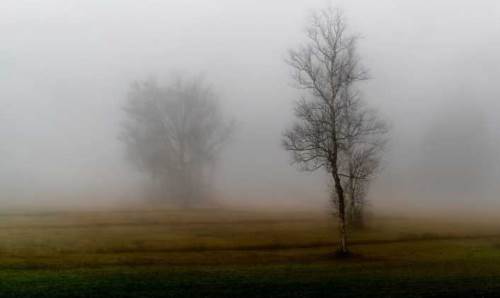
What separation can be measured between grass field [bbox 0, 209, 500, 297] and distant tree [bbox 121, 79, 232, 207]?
1218 cm

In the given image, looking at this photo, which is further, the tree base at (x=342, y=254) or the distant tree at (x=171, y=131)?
the distant tree at (x=171, y=131)

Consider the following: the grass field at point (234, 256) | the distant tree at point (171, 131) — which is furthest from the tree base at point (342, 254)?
the distant tree at point (171, 131)

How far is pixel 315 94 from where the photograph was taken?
40.1 meters

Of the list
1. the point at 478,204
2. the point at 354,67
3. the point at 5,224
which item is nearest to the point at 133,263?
the point at 5,224

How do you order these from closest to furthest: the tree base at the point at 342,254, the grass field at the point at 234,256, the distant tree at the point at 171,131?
the grass field at the point at 234,256 < the tree base at the point at 342,254 < the distant tree at the point at 171,131

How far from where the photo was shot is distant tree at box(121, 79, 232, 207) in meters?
66.4

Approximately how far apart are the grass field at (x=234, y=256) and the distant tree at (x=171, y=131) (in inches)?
480

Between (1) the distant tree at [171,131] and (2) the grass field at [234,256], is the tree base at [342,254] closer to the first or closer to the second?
(2) the grass field at [234,256]

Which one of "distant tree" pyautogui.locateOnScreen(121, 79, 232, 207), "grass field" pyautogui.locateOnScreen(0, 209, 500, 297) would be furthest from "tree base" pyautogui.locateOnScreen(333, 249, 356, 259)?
"distant tree" pyautogui.locateOnScreen(121, 79, 232, 207)

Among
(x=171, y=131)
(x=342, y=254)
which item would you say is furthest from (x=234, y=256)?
(x=171, y=131)

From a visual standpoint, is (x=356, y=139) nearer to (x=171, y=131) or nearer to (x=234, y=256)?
(x=234, y=256)

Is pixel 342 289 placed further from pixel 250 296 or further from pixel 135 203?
pixel 135 203

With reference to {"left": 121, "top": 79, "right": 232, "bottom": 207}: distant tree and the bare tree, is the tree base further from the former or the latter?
{"left": 121, "top": 79, "right": 232, "bottom": 207}: distant tree

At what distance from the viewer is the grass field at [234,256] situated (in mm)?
25250
